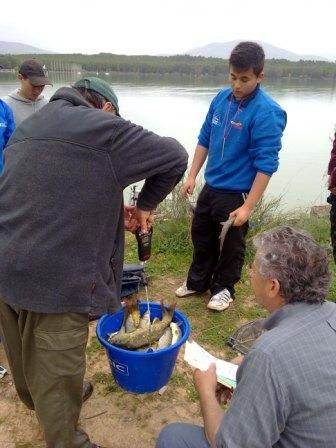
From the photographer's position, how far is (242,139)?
2818 mm

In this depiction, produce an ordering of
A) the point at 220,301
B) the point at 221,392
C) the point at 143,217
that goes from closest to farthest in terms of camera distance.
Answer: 1. the point at 221,392
2. the point at 143,217
3. the point at 220,301

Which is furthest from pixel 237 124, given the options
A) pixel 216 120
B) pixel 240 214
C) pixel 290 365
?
pixel 290 365

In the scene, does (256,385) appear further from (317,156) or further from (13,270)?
(317,156)

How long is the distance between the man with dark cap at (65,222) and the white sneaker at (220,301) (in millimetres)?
1562

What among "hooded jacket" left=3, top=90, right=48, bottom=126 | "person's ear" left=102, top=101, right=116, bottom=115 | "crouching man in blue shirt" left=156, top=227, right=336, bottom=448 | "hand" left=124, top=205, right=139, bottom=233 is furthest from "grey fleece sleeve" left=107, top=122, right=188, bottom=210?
"hooded jacket" left=3, top=90, right=48, bottom=126

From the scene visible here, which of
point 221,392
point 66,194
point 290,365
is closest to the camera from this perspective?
point 290,365

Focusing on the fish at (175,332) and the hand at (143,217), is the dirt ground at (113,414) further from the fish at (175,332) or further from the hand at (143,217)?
the hand at (143,217)

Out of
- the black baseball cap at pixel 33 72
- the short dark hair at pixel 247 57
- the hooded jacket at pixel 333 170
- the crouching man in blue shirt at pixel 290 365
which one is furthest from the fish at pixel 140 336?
the black baseball cap at pixel 33 72

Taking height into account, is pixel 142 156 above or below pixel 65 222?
above

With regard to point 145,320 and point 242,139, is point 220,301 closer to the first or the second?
point 145,320

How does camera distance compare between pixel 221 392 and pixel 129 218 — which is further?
pixel 129 218

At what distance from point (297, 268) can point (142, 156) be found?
0.70 meters

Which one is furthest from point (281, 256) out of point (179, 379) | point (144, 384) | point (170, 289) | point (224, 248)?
point (170, 289)

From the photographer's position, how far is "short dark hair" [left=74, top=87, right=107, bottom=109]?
1703mm
